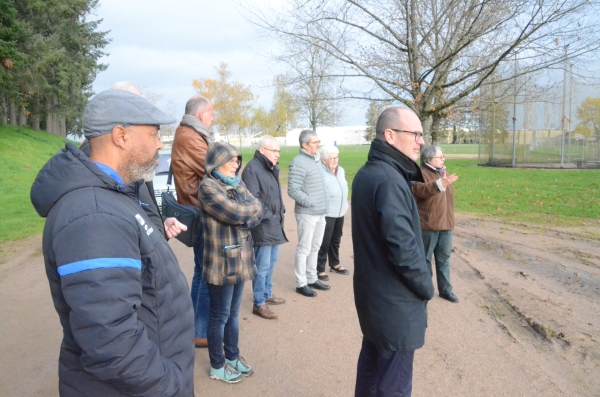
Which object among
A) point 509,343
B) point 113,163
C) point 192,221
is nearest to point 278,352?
point 192,221

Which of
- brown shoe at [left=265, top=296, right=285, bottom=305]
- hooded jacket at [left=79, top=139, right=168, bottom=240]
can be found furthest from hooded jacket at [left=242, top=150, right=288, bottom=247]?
hooded jacket at [left=79, top=139, right=168, bottom=240]

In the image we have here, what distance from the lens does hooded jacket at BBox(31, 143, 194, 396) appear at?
1.62 metres

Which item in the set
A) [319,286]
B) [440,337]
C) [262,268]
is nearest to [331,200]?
[319,286]

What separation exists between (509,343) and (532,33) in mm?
7451

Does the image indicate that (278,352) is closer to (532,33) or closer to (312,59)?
(532,33)

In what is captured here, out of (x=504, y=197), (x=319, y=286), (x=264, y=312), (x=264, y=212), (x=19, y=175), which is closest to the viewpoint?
(x=264, y=212)

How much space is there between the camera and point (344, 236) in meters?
9.45

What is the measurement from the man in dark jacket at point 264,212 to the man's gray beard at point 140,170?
3.03 metres

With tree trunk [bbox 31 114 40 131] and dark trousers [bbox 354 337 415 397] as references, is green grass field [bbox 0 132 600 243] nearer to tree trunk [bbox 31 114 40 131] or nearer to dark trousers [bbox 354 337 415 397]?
dark trousers [bbox 354 337 415 397]

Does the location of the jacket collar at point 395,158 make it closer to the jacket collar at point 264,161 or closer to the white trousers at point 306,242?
the jacket collar at point 264,161

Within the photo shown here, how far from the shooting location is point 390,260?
9.10 ft

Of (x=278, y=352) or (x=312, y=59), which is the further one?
(x=312, y=59)

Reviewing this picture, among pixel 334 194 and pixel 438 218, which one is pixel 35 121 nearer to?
pixel 334 194

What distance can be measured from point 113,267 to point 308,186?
4405mm
